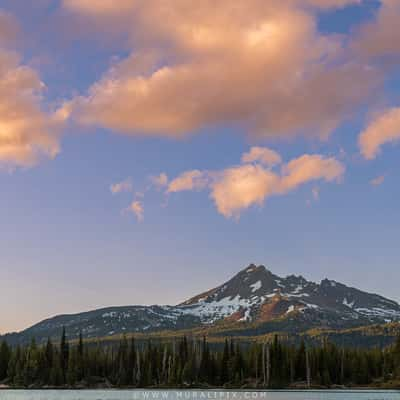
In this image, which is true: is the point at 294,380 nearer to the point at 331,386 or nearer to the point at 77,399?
the point at 331,386

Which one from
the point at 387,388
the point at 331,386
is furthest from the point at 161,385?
the point at 387,388

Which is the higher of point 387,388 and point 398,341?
point 398,341

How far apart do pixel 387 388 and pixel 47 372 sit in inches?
3818

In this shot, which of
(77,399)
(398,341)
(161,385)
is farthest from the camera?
(161,385)

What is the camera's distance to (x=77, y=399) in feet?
401

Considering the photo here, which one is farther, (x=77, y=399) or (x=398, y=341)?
(x=398, y=341)

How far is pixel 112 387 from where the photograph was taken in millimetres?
199500

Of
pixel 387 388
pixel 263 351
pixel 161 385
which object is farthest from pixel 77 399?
pixel 387 388

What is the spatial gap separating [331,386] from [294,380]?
10.8 meters

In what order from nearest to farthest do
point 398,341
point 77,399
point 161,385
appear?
point 77,399 → point 398,341 → point 161,385

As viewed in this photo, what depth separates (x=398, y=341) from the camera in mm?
180000

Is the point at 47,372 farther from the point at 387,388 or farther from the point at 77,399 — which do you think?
the point at 387,388

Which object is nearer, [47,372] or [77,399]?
[77,399]

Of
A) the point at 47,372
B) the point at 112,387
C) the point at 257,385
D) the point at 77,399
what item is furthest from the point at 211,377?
the point at 77,399
